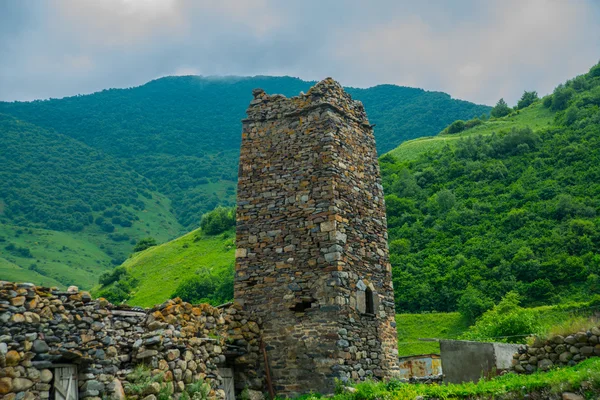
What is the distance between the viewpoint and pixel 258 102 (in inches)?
585

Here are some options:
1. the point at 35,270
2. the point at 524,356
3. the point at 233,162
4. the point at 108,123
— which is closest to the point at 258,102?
the point at 524,356

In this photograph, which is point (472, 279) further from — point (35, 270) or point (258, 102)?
point (35, 270)

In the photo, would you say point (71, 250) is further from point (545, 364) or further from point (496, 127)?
point (545, 364)

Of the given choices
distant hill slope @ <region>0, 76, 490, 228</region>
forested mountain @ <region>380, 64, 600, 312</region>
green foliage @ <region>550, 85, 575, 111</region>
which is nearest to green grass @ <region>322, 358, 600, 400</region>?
forested mountain @ <region>380, 64, 600, 312</region>

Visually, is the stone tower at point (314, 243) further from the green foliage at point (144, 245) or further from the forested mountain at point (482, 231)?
the green foliage at point (144, 245)

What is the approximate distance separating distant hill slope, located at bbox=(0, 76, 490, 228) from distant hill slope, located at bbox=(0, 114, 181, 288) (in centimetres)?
742

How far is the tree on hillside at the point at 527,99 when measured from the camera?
103 m

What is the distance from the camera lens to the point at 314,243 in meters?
12.8

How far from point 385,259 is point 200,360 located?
5.28m

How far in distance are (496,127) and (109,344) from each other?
269 feet

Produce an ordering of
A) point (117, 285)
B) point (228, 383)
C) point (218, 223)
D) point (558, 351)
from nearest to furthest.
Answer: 1. point (558, 351)
2. point (228, 383)
3. point (117, 285)
4. point (218, 223)

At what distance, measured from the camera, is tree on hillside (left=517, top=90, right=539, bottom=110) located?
338 ft

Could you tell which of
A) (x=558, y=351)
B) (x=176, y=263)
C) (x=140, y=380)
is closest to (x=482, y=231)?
(x=176, y=263)

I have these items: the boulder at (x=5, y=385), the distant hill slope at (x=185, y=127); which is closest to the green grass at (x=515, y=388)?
the boulder at (x=5, y=385)
